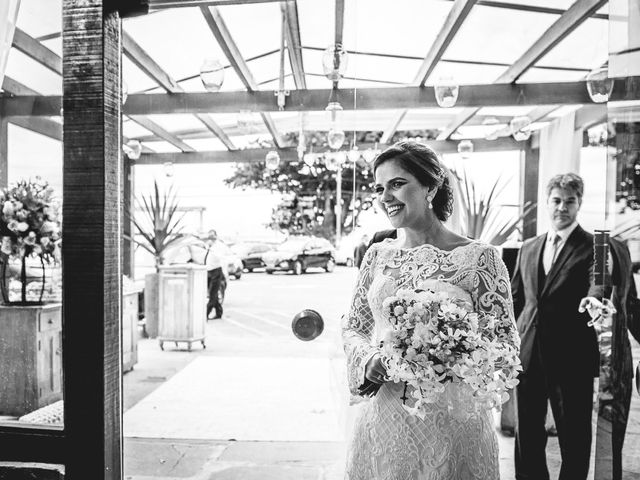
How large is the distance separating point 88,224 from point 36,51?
69 centimetres

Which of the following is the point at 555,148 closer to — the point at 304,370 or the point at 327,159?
the point at 327,159

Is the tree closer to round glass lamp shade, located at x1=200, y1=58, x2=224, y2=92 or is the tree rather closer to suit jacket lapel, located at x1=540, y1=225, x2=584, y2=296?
round glass lamp shade, located at x1=200, y1=58, x2=224, y2=92

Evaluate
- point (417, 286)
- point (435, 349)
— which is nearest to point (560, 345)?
point (417, 286)

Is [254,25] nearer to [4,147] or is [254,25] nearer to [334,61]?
[334,61]

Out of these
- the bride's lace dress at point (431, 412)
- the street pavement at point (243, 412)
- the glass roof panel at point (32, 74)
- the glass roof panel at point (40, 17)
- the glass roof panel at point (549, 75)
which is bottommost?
the street pavement at point (243, 412)

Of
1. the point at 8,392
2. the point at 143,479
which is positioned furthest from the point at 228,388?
the point at 8,392

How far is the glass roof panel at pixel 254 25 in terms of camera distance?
3539 mm

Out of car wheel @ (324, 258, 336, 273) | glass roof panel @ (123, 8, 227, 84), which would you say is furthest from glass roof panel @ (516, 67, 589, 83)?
car wheel @ (324, 258, 336, 273)

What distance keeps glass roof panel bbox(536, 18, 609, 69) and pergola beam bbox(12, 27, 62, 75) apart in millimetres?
3411

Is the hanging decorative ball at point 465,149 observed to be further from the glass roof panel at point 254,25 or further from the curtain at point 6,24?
the curtain at point 6,24

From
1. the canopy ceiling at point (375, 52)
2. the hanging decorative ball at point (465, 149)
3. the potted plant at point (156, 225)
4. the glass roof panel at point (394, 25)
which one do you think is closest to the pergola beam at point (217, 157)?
the potted plant at point (156, 225)

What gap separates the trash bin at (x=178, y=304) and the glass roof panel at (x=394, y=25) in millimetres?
3366

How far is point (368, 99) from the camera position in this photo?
4438 mm

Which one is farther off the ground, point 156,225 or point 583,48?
point 583,48
